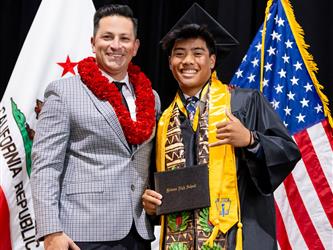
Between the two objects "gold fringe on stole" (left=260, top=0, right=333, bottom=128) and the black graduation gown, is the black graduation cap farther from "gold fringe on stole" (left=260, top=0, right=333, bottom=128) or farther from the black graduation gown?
"gold fringe on stole" (left=260, top=0, right=333, bottom=128)

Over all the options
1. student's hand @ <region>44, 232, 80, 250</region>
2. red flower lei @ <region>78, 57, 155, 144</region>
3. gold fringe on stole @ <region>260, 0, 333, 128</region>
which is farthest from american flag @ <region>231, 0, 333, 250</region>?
student's hand @ <region>44, 232, 80, 250</region>

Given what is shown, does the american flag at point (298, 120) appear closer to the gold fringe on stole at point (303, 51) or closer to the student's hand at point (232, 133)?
the gold fringe on stole at point (303, 51)

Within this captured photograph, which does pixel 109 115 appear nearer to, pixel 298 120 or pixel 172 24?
pixel 298 120

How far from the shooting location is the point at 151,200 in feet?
6.81

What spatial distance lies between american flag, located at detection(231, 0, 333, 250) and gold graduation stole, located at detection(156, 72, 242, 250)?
3.01 feet

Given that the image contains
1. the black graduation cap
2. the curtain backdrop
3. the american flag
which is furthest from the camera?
the curtain backdrop

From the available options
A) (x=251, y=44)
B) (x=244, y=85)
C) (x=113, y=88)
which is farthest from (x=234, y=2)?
(x=113, y=88)

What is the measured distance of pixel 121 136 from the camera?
2.08m

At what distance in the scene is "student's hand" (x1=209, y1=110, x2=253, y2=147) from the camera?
6.62ft

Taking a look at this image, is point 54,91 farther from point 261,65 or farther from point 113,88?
point 261,65

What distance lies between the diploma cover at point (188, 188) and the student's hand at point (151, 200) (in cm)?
4

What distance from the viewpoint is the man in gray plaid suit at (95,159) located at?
199 cm

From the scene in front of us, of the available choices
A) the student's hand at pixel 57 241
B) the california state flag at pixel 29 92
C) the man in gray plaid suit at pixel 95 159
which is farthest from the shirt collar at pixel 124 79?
the california state flag at pixel 29 92

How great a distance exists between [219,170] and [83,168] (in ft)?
1.63
